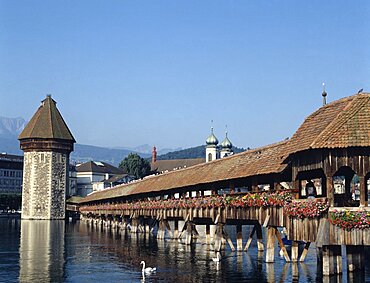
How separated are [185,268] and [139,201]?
30717 millimetres

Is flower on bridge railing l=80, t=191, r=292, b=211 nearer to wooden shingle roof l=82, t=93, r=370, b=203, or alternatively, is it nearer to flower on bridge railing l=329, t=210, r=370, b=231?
wooden shingle roof l=82, t=93, r=370, b=203

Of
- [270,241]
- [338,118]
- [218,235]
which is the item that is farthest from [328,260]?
[218,235]

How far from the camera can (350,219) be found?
25.3 m

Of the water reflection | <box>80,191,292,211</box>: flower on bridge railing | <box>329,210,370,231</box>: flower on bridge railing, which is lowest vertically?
the water reflection

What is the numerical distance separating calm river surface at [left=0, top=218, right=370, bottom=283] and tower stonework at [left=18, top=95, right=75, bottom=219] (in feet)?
183

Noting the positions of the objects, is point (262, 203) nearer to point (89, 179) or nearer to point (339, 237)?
point (339, 237)

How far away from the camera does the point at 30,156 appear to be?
110812mm

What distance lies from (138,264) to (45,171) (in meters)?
74.6

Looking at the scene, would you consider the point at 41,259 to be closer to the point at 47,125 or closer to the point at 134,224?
the point at 134,224

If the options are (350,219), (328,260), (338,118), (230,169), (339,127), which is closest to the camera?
(350,219)

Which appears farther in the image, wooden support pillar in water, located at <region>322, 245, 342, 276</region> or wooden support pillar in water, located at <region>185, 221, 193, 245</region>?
wooden support pillar in water, located at <region>185, 221, 193, 245</region>

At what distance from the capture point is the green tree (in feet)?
521

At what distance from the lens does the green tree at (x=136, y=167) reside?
159 m

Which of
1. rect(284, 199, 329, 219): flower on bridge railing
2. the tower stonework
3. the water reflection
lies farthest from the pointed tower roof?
rect(284, 199, 329, 219): flower on bridge railing
